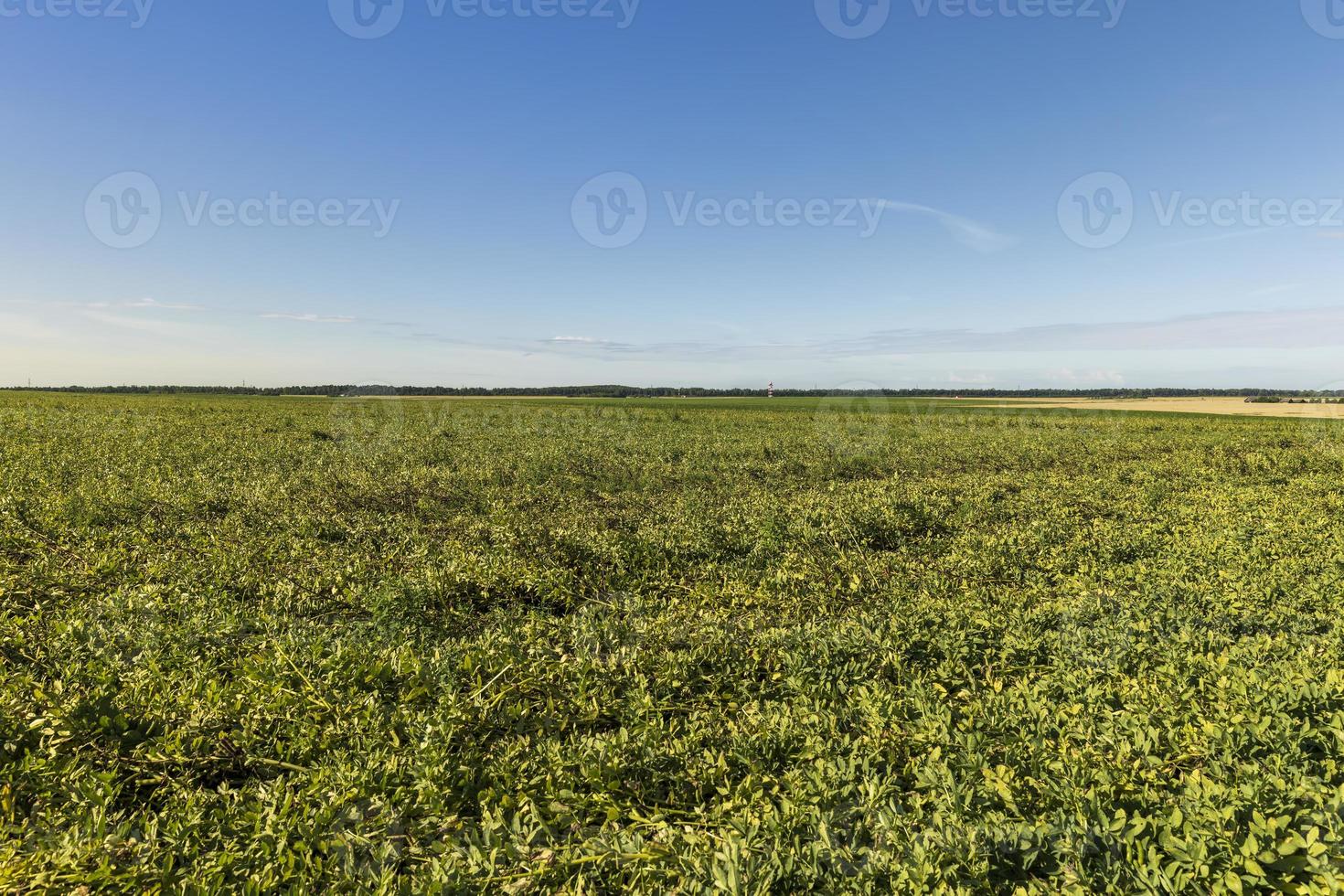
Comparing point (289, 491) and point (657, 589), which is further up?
point (289, 491)

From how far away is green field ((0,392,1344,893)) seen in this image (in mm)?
2643

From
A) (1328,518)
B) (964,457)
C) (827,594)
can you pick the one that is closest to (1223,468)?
(964,457)

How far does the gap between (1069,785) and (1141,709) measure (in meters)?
1.23

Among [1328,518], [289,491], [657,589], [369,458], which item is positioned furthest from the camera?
[369,458]

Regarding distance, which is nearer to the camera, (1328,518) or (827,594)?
(827,594)

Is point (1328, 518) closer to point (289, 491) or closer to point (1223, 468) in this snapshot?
point (1223, 468)

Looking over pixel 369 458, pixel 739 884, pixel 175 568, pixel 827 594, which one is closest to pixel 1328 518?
pixel 827 594

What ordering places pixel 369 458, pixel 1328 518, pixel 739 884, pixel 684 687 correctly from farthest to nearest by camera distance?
pixel 369 458 < pixel 1328 518 < pixel 684 687 < pixel 739 884

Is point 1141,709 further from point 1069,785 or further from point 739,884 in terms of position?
point 739,884

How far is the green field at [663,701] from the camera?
264 centimetres

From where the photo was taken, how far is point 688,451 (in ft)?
64.1

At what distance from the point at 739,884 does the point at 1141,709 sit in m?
2.99

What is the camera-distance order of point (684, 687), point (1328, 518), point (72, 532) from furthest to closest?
1. point (1328, 518)
2. point (72, 532)
3. point (684, 687)

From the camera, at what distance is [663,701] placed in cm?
420
